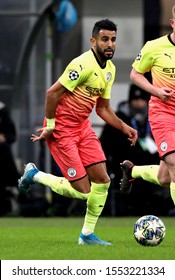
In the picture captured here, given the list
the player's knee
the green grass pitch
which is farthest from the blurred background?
the player's knee

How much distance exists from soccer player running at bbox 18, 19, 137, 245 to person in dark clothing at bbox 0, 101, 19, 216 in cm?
739

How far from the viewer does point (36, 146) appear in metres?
22.7

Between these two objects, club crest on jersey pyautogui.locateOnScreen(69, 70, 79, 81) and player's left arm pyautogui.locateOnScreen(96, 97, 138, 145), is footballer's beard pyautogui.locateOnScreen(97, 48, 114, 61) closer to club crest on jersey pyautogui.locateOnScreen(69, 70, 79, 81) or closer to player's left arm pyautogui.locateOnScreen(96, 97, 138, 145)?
club crest on jersey pyautogui.locateOnScreen(69, 70, 79, 81)

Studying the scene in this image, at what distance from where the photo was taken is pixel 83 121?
1290 cm

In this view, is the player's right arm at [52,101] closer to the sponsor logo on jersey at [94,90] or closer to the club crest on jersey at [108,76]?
the sponsor logo on jersey at [94,90]

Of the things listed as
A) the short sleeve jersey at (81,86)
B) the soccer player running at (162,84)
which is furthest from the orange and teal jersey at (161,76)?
the short sleeve jersey at (81,86)

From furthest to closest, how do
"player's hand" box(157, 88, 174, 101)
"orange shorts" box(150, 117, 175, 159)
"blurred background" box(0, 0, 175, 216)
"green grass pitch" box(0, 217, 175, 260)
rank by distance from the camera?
"blurred background" box(0, 0, 175, 216) → "orange shorts" box(150, 117, 175, 159) → "player's hand" box(157, 88, 174, 101) → "green grass pitch" box(0, 217, 175, 260)

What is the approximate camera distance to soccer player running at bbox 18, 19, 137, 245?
1246 centimetres

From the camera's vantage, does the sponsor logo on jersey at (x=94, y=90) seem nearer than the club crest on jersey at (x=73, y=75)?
No

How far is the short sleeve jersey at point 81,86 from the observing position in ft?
40.8

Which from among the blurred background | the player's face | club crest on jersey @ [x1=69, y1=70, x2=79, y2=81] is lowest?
the blurred background

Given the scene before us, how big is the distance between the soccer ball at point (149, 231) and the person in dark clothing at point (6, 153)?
27.3ft
